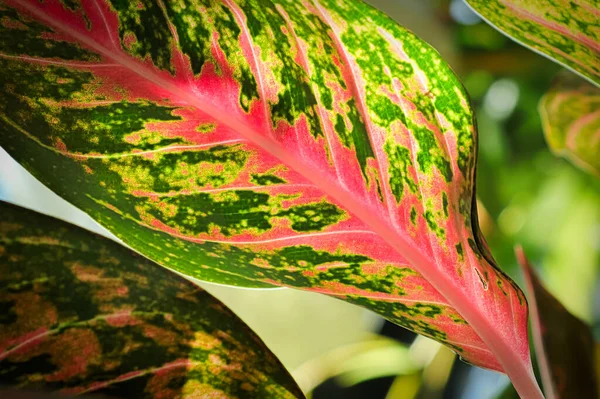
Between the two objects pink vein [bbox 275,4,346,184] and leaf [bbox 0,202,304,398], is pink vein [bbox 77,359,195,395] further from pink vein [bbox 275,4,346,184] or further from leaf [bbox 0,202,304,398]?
pink vein [bbox 275,4,346,184]

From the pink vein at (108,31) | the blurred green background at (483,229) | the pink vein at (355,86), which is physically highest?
the pink vein at (108,31)

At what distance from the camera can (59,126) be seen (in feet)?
1.09

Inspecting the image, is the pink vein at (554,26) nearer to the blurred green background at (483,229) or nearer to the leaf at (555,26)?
the leaf at (555,26)

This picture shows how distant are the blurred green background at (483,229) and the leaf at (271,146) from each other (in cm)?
36

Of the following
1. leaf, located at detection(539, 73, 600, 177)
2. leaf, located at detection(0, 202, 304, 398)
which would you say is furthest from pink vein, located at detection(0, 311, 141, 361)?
leaf, located at detection(539, 73, 600, 177)

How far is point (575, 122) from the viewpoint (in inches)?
27.6

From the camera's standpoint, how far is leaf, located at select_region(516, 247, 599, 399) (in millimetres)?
435

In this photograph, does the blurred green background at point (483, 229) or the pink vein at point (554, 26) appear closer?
the pink vein at point (554, 26)

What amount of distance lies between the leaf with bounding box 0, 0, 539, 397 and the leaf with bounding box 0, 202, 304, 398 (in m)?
0.04

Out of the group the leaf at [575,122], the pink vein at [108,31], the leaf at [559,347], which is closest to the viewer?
the pink vein at [108,31]

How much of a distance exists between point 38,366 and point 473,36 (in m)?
0.92

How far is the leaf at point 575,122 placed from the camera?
680 millimetres

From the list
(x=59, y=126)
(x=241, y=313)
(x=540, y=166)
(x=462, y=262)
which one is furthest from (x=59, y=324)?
(x=540, y=166)

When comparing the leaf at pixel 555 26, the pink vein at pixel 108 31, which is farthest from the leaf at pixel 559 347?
the pink vein at pixel 108 31
